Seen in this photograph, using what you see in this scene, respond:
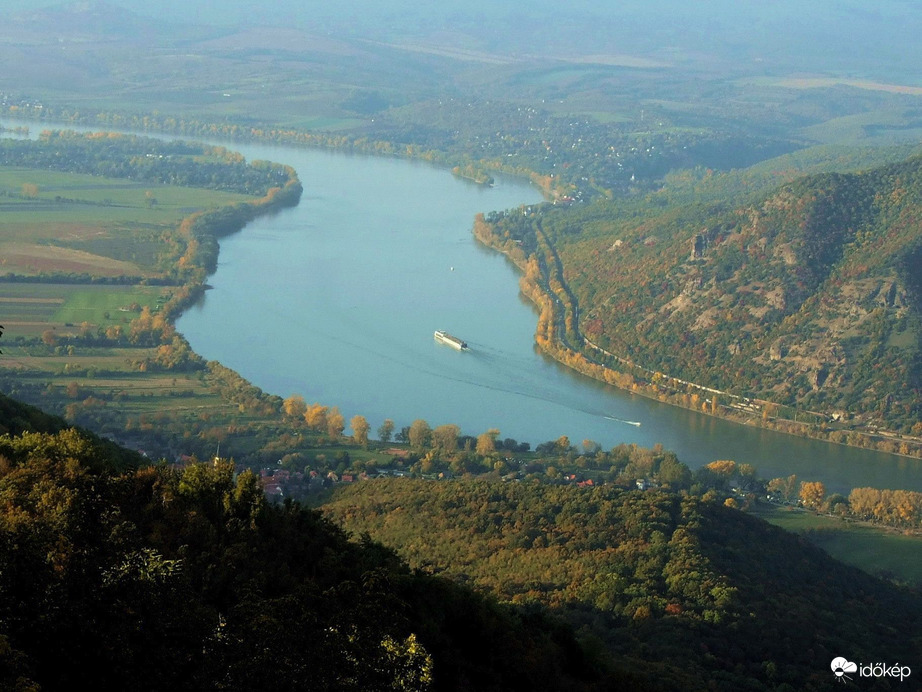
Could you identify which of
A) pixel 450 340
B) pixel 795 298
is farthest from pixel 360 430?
pixel 795 298

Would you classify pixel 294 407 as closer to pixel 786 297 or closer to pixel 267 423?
pixel 267 423

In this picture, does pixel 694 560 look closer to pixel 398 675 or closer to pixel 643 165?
pixel 398 675

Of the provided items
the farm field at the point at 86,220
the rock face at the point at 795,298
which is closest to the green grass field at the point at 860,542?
the rock face at the point at 795,298

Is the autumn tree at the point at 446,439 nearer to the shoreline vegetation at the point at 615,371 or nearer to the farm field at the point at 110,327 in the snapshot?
the farm field at the point at 110,327

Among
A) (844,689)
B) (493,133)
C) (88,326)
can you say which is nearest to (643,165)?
(493,133)

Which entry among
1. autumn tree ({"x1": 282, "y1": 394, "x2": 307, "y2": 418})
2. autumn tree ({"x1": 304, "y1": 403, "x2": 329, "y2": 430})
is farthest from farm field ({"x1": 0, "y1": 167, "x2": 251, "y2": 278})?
autumn tree ({"x1": 304, "y1": 403, "x2": 329, "y2": 430})
